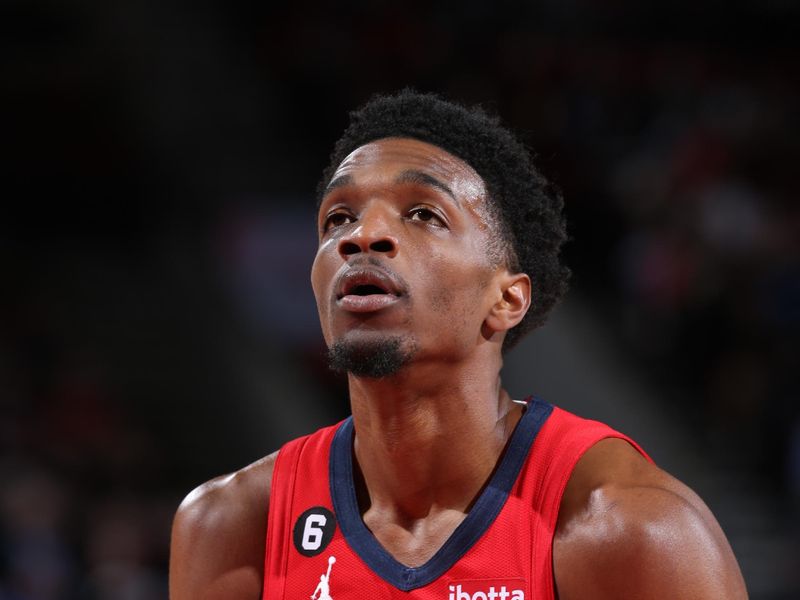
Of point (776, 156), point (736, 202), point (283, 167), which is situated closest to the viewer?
point (736, 202)

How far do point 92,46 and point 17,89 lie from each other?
0.89 meters

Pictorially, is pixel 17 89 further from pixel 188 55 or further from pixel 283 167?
pixel 283 167

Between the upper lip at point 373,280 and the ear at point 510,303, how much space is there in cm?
32

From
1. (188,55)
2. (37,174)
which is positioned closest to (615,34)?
(188,55)

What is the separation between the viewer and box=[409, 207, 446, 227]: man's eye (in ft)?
9.83

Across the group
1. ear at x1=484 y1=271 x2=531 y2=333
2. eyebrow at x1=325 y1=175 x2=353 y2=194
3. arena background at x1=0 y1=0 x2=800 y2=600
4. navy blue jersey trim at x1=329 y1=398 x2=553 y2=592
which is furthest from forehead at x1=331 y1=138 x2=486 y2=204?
arena background at x1=0 y1=0 x2=800 y2=600

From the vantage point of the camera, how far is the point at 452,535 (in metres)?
2.85

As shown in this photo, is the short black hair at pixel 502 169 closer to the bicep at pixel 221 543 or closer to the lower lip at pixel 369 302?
the lower lip at pixel 369 302

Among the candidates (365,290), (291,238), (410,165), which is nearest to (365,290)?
(365,290)

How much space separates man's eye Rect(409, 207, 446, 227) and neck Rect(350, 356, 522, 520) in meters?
0.35

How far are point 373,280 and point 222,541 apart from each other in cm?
79

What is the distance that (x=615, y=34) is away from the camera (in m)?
10.7

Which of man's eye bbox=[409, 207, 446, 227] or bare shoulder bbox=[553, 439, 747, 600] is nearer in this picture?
bare shoulder bbox=[553, 439, 747, 600]

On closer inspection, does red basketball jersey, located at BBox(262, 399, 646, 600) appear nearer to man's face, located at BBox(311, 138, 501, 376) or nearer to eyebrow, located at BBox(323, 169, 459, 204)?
man's face, located at BBox(311, 138, 501, 376)
